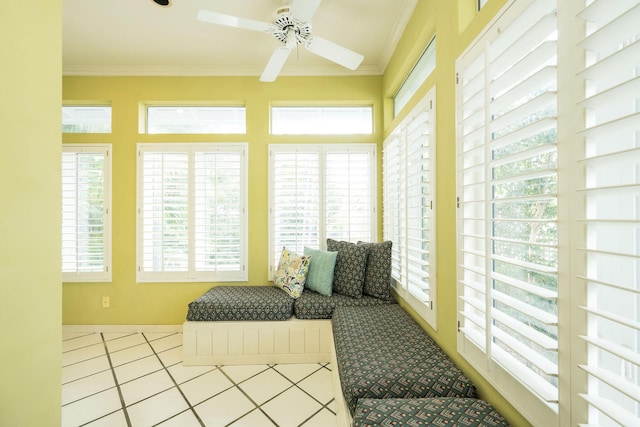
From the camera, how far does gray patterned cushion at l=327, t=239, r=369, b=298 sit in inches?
102

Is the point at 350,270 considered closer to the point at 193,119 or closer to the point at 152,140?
the point at 193,119

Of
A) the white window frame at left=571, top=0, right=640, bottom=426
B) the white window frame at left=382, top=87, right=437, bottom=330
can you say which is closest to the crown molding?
the white window frame at left=382, top=87, right=437, bottom=330

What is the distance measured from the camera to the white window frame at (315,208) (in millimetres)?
3076

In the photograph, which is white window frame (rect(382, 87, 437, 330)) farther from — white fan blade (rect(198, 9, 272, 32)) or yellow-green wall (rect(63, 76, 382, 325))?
white fan blade (rect(198, 9, 272, 32))

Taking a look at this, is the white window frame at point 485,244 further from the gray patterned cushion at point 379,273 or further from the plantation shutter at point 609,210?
the gray patterned cushion at point 379,273

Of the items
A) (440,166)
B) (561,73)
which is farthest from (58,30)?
(440,166)

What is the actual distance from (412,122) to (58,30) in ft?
6.66

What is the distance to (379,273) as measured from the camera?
2.55 metres

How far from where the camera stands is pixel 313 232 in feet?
10.1

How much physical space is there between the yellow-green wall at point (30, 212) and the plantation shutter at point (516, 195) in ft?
5.27

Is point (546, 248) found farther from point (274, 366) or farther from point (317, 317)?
point (274, 366)

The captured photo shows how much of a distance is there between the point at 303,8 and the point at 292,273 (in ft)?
6.94

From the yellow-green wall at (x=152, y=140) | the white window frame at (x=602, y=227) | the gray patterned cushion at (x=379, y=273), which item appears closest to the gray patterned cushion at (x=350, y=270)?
the gray patterned cushion at (x=379, y=273)

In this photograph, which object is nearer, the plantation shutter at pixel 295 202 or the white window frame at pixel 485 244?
the white window frame at pixel 485 244
